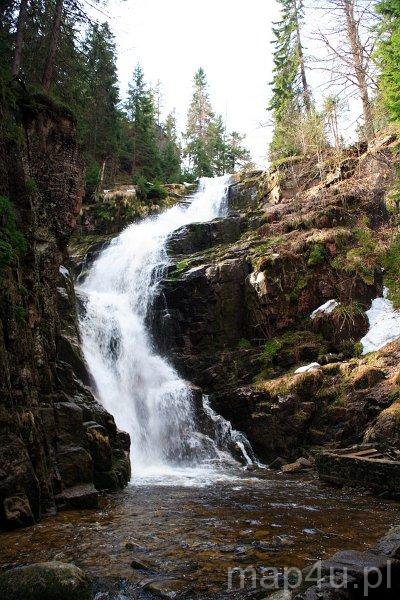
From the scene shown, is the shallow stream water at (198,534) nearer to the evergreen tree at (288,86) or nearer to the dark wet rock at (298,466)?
the dark wet rock at (298,466)

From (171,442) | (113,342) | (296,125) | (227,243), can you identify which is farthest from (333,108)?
(171,442)

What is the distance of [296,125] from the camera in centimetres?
2362

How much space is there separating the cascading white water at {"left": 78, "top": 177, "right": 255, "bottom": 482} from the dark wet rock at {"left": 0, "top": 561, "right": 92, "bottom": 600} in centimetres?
884

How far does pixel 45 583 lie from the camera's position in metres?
4.07

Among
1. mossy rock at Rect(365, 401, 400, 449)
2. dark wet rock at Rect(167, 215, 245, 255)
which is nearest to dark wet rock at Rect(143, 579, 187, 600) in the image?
mossy rock at Rect(365, 401, 400, 449)

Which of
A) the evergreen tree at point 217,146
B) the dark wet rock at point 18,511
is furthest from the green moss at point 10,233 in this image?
the evergreen tree at point 217,146

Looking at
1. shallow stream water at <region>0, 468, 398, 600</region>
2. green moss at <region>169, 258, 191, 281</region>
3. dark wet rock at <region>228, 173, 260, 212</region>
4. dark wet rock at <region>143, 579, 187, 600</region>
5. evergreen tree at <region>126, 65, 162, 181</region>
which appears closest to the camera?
dark wet rock at <region>143, 579, 187, 600</region>

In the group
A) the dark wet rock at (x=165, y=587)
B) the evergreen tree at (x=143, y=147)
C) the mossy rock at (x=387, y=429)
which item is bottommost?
the mossy rock at (x=387, y=429)

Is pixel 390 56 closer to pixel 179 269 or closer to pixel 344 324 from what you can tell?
pixel 344 324

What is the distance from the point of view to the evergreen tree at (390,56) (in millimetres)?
12820

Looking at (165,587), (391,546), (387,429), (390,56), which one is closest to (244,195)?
(390,56)

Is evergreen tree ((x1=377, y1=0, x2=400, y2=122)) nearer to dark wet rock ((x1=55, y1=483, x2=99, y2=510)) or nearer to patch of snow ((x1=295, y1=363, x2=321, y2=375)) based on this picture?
patch of snow ((x1=295, y1=363, x2=321, y2=375))

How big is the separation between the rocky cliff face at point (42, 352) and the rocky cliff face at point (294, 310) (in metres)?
6.35

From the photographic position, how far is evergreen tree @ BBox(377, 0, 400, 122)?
505 inches
